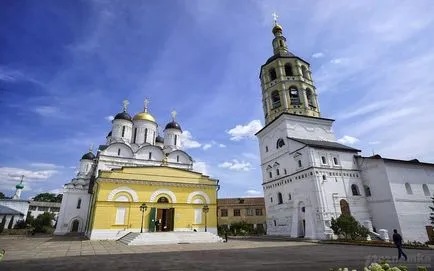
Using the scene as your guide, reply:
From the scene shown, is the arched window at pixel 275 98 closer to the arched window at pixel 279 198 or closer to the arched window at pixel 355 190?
Answer: the arched window at pixel 279 198

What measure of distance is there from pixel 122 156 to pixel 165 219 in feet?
41.5

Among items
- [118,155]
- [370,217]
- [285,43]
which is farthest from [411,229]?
[118,155]

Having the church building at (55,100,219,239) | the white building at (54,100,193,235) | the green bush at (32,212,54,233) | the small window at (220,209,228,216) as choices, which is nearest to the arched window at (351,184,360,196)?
the church building at (55,100,219,239)

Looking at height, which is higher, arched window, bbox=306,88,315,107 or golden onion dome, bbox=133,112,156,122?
golden onion dome, bbox=133,112,156,122

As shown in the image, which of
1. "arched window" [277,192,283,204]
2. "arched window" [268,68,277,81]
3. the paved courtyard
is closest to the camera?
the paved courtyard

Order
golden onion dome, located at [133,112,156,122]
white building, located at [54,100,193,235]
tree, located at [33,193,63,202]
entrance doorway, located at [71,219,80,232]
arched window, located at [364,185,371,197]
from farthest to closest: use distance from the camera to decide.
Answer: tree, located at [33,193,63,202], golden onion dome, located at [133,112,156,122], entrance doorway, located at [71,219,80,232], white building, located at [54,100,193,235], arched window, located at [364,185,371,197]

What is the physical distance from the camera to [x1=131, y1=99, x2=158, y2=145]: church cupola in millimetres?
35719

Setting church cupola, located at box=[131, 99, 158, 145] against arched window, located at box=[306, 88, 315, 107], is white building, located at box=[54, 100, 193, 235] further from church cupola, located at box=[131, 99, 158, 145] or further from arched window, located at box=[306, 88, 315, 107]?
arched window, located at box=[306, 88, 315, 107]

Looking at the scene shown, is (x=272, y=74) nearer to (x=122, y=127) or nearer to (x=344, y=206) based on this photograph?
(x=344, y=206)

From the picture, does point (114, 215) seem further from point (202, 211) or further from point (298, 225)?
point (298, 225)

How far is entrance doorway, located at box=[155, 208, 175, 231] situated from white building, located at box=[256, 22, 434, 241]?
10995 mm

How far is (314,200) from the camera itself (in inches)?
835

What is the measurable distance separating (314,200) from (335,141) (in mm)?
9381

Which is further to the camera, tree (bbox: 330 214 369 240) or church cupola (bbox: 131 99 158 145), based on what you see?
church cupola (bbox: 131 99 158 145)
